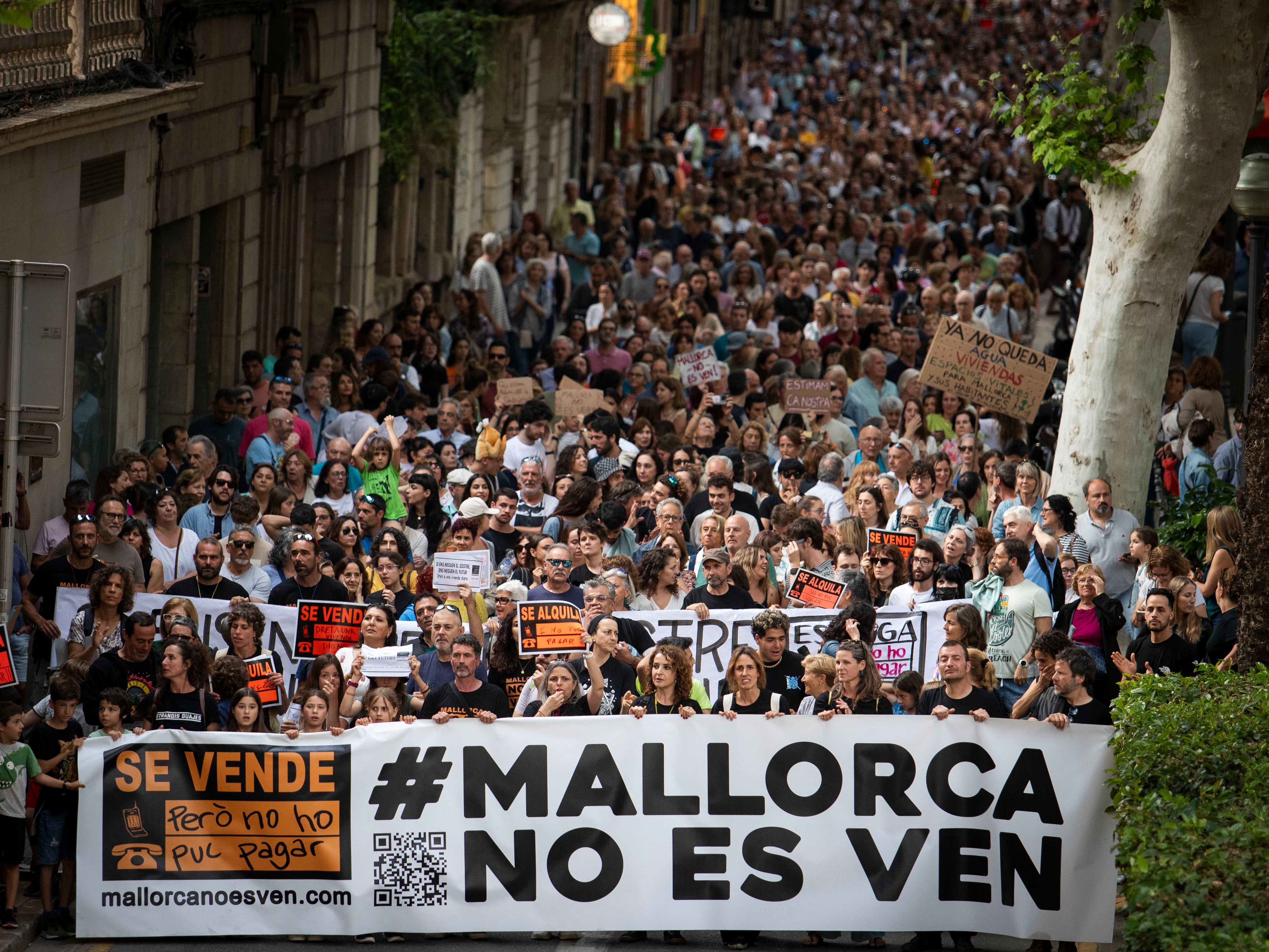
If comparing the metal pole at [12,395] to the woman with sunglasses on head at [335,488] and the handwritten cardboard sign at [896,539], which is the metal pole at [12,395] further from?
the handwritten cardboard sign at [896,539]

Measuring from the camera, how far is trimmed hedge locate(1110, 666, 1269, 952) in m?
6.18

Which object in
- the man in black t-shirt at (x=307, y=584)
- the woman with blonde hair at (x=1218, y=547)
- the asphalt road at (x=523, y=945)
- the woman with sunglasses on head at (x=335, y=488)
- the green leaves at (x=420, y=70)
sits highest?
the green leaves at (x=420, y=70)

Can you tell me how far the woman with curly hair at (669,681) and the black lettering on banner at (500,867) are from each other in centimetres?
86

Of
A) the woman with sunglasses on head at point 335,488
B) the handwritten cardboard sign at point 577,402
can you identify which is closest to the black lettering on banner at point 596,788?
the woman with sunglasses on head at point 335,488

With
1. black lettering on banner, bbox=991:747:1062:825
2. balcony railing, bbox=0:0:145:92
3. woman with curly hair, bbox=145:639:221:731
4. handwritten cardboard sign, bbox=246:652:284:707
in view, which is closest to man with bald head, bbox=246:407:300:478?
balcony railing, bbox=0:0:145:92

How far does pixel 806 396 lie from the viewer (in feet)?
52.8

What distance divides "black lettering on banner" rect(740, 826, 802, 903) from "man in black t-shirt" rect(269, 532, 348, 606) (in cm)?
347

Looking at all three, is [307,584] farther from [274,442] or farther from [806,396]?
[806,396]

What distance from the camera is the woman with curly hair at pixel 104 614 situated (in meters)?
10.7

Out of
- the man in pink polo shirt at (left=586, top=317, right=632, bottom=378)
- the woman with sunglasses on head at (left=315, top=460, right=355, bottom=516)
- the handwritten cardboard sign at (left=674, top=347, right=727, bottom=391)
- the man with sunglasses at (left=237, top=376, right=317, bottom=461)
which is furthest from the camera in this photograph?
the man in pink polo shirt at (left=586, top=317, right=632, bottom=378)

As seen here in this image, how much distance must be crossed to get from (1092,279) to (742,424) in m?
3.57

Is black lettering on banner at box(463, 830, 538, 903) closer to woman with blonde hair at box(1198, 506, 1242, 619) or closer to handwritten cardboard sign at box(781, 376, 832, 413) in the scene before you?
woman with blonde hair at box(1198, 506, 1242, 619)

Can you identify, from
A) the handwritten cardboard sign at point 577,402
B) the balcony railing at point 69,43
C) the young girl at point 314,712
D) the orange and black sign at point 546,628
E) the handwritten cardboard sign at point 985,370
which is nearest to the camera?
the young girl at point 314,712

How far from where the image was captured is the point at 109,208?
1519 cm
